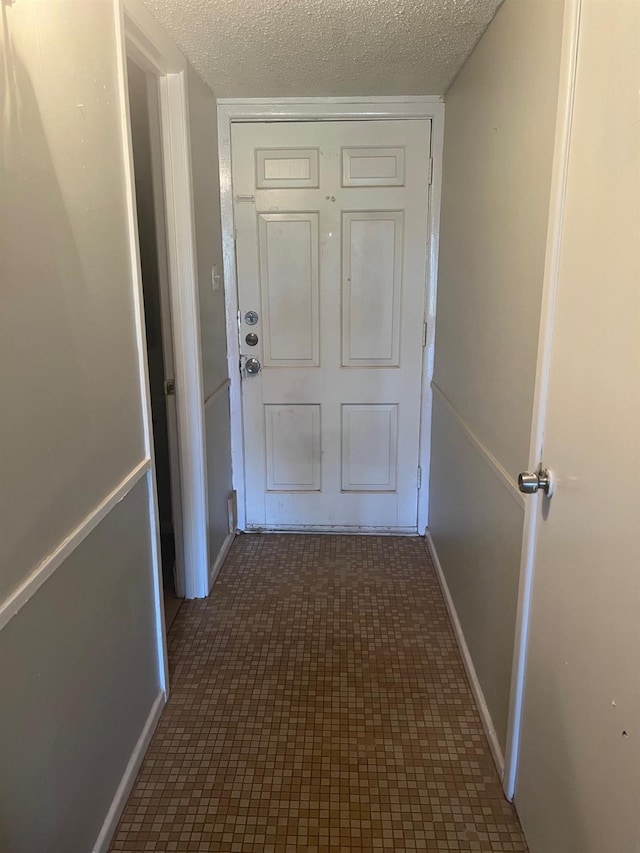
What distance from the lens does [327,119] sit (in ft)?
8.50

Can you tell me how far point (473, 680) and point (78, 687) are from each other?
1.26m

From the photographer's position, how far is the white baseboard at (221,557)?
8.47 feet

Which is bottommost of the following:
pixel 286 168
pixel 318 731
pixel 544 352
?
pixel 318 731

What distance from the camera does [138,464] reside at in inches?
63.1

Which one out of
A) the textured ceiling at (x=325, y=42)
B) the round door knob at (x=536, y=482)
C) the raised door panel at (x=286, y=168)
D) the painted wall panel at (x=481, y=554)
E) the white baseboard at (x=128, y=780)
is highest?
the textured ceiling at (x=325, y=42)

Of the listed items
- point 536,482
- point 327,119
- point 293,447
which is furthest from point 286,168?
point 536,482

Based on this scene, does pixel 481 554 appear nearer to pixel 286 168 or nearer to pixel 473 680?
pixel 473 680

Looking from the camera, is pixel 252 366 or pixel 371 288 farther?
pixel 252 366

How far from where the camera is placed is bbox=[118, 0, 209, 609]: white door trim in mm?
1784

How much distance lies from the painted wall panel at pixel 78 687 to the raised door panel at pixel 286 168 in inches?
65.3

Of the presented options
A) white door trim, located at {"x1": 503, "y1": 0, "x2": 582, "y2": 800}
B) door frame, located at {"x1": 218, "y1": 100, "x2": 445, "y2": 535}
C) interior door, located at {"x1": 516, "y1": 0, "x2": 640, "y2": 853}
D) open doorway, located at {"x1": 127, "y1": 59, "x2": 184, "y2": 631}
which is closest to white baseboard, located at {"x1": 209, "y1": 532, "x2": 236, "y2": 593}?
open doorway, located at {"x1": 127, "y1": 59, "x2": 184, "y2": 631}

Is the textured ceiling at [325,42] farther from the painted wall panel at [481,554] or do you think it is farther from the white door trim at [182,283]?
the painted wall panel at [481,554]

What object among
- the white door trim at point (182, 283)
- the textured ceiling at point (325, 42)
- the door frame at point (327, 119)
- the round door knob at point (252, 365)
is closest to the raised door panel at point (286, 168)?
A: the door frame at point (327, 119)

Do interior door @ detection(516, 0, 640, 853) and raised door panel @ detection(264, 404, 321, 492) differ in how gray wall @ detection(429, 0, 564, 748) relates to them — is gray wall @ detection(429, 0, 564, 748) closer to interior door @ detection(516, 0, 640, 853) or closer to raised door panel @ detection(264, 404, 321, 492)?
interior door @ detection(516, 0, 640, 853)
